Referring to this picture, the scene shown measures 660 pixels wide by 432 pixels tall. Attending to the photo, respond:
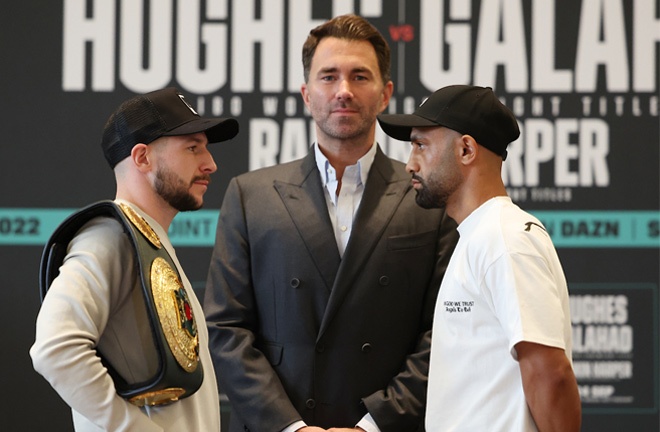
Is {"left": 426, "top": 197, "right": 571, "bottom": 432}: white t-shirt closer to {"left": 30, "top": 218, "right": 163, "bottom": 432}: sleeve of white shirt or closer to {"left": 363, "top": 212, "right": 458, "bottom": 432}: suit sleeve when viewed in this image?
{"left": 363, "top": 212, "right": 458, "bottom": 432}: suit sleeve

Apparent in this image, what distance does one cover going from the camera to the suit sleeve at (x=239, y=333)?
2.66 m

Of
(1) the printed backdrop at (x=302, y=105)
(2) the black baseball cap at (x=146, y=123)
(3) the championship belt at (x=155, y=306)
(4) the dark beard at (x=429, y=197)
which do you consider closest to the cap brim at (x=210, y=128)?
(2) the black baseball cap at (x=146, y=123)

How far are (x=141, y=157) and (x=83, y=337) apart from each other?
0.53 m

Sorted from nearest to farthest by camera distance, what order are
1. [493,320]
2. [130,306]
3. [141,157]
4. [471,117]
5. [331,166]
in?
1. [130,306]
2. [493,320]
3. [141,157]
4. [471,117]
5. [331,166]

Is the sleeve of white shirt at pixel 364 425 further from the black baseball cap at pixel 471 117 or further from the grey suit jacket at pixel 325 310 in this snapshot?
the black baseball cap at pixel 471 117

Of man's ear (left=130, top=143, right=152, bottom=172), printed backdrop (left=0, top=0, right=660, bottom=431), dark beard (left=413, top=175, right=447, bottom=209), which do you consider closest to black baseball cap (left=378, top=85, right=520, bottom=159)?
dark beard (left=413, top=175, right=447, bottom=209)

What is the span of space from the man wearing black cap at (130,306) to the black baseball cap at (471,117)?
0.58 m

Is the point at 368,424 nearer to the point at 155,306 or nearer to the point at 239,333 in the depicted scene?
the point at 239,333

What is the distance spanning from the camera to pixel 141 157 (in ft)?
7.20

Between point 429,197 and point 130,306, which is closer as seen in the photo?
point 130,306

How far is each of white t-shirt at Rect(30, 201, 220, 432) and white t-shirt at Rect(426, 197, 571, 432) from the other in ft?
1.97

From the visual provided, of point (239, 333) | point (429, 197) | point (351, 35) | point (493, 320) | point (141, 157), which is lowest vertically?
point (239, 333)

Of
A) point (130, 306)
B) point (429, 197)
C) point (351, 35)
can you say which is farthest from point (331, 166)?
point (130, 306)

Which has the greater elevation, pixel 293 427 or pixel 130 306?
pixel 130 306
